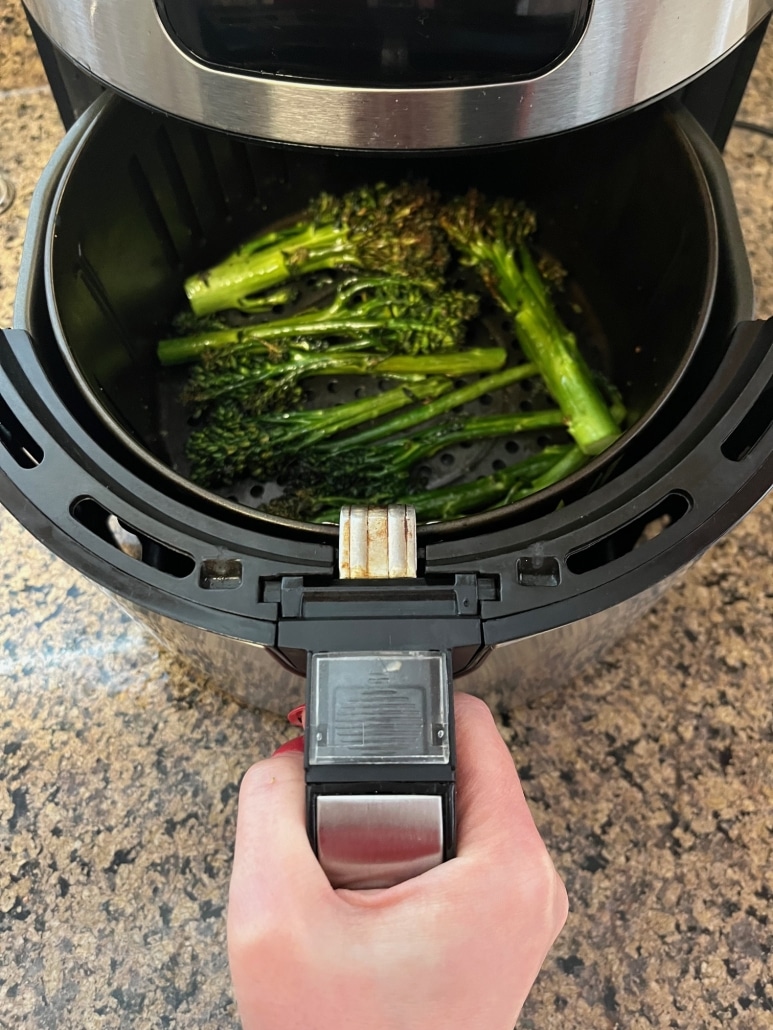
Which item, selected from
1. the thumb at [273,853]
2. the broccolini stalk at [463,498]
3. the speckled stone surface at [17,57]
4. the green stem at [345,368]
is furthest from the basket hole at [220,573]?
the speckled stone surface at [17,57]

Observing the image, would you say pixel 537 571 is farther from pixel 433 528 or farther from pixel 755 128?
pixel 755 128

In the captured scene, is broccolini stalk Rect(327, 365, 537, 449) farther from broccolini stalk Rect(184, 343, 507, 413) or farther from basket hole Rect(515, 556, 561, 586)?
basket hole Rect(515, 556, 561, 586)

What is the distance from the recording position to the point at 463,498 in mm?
759

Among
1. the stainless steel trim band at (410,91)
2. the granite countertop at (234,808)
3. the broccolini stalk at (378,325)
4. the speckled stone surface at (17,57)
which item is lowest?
the granite countertop at (234,808)

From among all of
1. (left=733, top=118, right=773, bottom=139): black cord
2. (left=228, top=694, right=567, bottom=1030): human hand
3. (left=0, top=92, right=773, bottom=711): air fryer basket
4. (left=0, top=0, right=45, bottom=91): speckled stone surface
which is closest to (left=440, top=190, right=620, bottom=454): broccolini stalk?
(left=0, top=92, right=773, bottom=711): air fryer basket

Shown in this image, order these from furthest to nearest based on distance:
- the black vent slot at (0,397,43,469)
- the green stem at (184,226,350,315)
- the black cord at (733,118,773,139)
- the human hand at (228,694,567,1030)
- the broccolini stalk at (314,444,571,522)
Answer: the black cord at (733,118,773,139) → the green stem at (184,226,350,315) → the broccolini stalk at (314,444,571,522) → the black vent slot at (0,397,43,469) → the human hand at (228,694,567,1030)

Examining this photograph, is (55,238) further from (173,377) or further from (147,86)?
(173,377)

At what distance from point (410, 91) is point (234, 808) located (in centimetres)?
58

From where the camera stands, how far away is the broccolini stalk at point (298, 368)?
0.82 metres

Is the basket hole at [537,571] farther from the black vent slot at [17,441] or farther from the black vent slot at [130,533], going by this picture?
the black vent slot at [17,441]

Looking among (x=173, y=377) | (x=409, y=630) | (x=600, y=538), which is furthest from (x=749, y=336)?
(x=173, y=377)

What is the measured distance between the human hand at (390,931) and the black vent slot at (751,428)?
0.28m

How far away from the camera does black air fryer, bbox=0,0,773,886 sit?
44cm

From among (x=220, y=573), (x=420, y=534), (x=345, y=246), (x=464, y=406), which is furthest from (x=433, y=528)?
(x=345, y=246)
